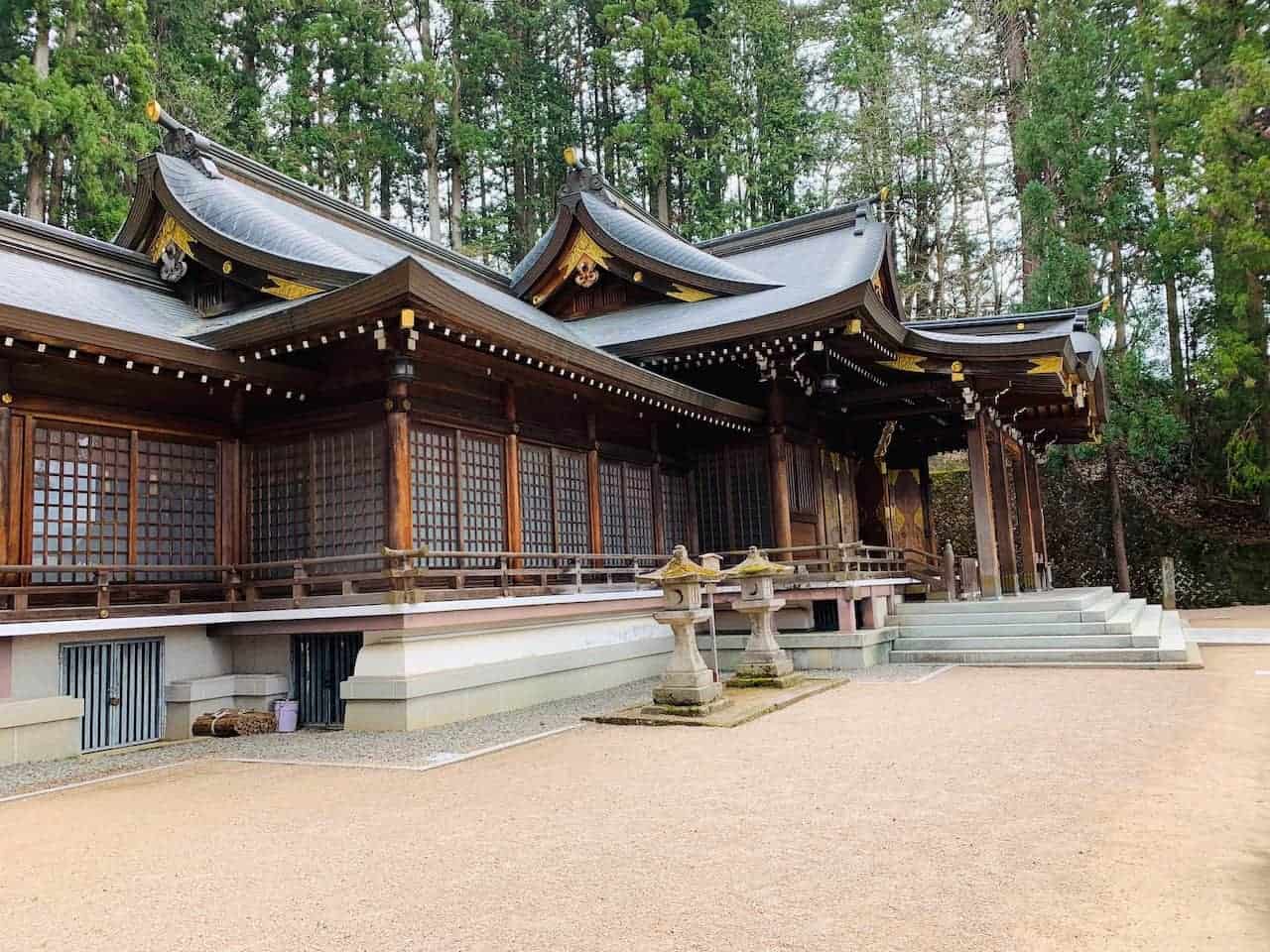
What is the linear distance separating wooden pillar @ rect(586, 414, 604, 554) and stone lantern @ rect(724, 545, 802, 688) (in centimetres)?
282

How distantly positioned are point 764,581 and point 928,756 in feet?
14.2

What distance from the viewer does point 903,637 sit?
1388 cm

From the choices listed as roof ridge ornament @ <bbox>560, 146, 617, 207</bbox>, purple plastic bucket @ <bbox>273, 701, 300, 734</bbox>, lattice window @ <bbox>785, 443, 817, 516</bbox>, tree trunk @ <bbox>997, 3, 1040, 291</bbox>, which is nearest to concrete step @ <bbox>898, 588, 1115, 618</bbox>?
lattice window @ <bbox>785, 443, 817, 516</bbox>

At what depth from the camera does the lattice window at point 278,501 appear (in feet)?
35.5

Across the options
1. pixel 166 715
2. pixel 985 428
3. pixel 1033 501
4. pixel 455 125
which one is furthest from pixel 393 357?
pixel 455 125

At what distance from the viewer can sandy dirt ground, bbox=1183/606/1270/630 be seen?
17.5 meters

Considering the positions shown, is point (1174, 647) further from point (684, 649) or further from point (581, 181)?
point (581, 181)

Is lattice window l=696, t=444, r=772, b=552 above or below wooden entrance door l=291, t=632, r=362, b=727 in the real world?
above

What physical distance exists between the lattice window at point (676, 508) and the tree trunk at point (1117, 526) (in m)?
14.0

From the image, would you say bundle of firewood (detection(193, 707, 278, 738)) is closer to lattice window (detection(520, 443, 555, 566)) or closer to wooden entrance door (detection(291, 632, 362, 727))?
wooden entrance door (detection(291, 632, 362, 727))

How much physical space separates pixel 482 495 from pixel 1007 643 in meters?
7.70

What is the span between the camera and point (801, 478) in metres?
15.6

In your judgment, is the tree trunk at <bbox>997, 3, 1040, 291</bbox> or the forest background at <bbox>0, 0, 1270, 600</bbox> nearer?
the forest background at <bbox>0, 0, 1270, 600</bbox>

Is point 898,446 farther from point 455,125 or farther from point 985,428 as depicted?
point 455,125
